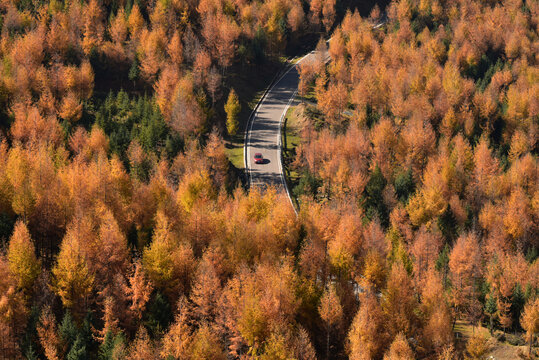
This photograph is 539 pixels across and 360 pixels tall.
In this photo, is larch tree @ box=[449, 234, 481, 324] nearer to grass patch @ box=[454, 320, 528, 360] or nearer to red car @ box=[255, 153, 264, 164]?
grass patch @ box=[454, 320, 528, 360]

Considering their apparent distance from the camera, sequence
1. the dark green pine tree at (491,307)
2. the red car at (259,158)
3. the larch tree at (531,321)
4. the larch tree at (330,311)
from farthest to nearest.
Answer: the red car at (259,158) → the dark green pine tree at (491,307) → the larch tree at (531,321) → the larch tree at (330,311)

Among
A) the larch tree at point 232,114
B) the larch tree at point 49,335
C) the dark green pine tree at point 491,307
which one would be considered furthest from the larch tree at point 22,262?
the larch tree at point 232,114

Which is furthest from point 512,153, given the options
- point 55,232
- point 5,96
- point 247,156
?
point 5,96

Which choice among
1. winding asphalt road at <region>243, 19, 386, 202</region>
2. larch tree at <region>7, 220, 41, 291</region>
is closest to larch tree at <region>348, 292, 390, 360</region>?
larch tree at <region>7, 220, 41, 291</region>

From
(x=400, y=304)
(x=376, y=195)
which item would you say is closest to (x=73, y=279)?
(x=400, y=304)

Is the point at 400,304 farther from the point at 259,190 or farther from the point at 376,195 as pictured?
the point at 376,195

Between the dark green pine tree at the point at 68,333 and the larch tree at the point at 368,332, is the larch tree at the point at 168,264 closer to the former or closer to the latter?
the dark green pine tree at the point at 68,333
